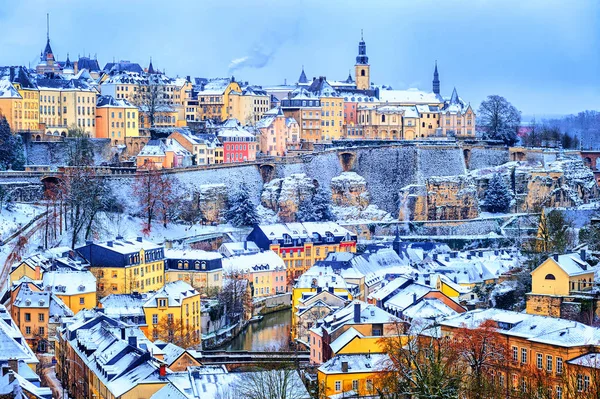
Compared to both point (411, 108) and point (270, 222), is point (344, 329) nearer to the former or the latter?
point (270, 222)

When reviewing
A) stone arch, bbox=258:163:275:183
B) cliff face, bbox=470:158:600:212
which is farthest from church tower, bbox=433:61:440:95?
stone arch, bbox=258:163:275:183

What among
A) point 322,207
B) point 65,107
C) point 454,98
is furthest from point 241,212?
point 454,98

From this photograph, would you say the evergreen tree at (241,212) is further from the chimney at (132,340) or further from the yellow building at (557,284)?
the chimney at (132,340)

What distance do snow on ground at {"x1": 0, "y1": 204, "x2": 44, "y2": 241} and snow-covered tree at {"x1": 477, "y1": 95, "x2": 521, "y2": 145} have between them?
36.1m

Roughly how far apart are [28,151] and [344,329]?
35.9m

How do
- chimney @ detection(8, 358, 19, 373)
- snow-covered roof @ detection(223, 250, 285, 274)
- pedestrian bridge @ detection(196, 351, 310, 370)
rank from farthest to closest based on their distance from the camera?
snow-covered roof @ detection(223, 250, 285, 274) < pedestrian bridge @ detection(196, 351, 310, 370) < chimney @ detection(8, 358, 19, 373)

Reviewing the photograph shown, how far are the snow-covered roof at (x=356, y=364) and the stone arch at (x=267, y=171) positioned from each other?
4057 cm

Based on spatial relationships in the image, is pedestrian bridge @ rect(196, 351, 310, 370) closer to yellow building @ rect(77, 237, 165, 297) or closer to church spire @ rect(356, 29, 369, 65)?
yellow building @ rect(77, 237, 165, 297)

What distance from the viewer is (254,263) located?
59062 mm

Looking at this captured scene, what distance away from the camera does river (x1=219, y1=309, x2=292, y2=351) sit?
4803 centimetres

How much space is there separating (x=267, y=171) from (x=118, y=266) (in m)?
25.7

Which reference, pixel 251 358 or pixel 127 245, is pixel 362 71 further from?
pixel 251 358

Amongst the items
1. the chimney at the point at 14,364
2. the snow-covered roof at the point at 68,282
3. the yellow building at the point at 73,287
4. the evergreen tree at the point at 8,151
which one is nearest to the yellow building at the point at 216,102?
the evergreen tree at the point at 8,151

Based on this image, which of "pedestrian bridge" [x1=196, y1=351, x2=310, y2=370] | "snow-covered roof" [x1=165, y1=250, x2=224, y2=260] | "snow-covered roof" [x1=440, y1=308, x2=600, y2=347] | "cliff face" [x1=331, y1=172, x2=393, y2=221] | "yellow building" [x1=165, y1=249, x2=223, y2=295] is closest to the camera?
"snow-covered roof" [x1=440, y1=308, x2=600, y2=347]
